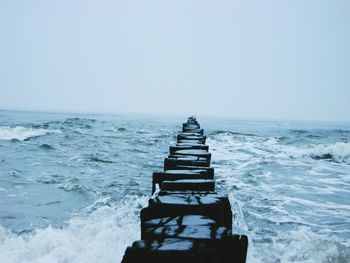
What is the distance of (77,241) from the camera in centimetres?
366

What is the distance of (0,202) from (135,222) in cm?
241

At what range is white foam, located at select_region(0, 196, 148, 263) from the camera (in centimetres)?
337

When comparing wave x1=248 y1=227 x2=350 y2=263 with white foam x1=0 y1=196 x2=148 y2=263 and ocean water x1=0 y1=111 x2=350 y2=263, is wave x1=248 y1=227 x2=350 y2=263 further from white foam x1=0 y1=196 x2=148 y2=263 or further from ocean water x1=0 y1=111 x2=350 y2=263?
white foam x1=0 y1=196 x2=148 y2=263

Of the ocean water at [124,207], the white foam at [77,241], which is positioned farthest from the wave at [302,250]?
the white foam at [77,241]

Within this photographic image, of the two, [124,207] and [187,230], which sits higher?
[187,230]

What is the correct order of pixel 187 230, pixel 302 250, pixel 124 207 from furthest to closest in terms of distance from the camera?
pixel 124 207
pixel 302 250
pixel 187 230

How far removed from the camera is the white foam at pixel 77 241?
337 cm

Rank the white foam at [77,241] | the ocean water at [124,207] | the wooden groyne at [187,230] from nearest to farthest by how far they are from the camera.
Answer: the wooden groyne at [187,230], the white foam at [77,241], the ocean water at [124,207]

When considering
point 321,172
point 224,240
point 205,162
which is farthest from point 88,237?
point 321,172

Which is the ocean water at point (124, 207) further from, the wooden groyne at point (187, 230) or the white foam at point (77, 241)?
the wooden groyne at point (187, 230)

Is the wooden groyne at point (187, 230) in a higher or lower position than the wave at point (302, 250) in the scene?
higher

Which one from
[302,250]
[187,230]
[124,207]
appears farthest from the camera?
[124,207]

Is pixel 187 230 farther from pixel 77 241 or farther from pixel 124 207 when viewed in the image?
pixel 124 207

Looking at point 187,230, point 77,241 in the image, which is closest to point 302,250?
point 77,241
